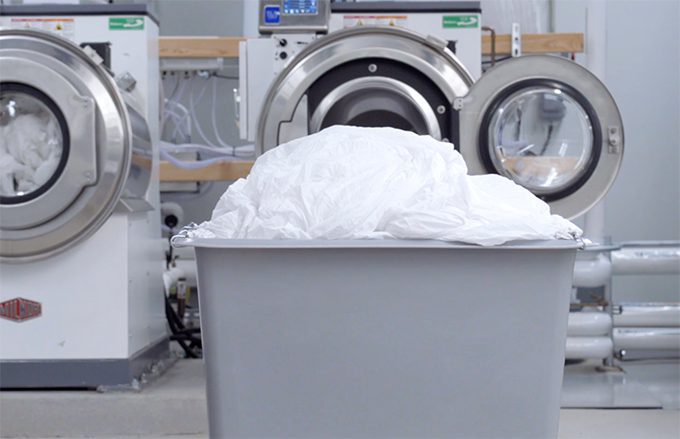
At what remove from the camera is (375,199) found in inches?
38.2

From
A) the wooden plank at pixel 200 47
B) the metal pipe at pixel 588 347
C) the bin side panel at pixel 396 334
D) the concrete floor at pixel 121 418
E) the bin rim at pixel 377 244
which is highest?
the wooden plank at pixel 200 47

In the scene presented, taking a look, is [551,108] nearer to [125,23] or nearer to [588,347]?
[588,347]

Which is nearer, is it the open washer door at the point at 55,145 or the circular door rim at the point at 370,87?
the open washer door at the point at 55,145

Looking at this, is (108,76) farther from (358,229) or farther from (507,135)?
(358,229)

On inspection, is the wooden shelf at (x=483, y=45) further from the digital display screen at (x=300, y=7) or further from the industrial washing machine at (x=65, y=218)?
the industrial washing machine at (x=65, y=218)

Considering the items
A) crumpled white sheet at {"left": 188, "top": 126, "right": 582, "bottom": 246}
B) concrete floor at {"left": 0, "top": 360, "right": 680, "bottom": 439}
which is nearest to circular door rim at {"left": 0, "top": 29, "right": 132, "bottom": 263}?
concrete floor at {"left": 0, "top": 360, "right": 680, "bottom": 439}

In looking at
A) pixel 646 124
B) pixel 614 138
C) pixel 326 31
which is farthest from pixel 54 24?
pixel 646 124

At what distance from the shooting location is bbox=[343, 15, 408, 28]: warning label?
8.61 feet

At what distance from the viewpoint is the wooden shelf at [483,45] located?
2.82 meters

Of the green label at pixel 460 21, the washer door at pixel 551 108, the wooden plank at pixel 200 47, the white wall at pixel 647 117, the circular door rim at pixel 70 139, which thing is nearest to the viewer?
the circular door rim at pixel 70 139

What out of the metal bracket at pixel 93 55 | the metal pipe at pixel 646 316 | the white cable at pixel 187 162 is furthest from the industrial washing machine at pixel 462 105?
the metal pipe at pixel 646 316

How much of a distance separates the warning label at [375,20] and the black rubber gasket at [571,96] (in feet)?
1.45

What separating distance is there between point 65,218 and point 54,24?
0.63 m

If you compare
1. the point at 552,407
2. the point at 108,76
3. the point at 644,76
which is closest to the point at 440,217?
the point at 552,407
